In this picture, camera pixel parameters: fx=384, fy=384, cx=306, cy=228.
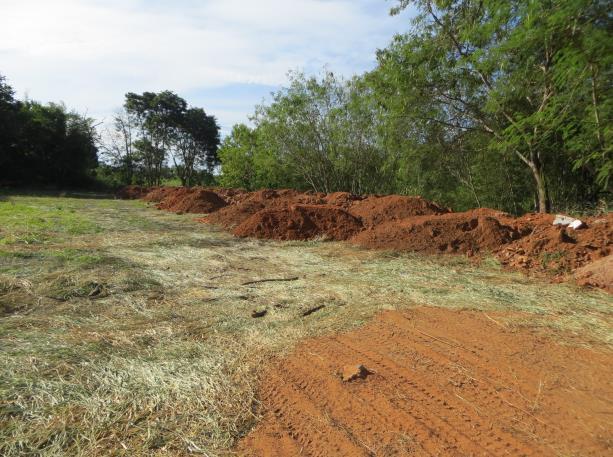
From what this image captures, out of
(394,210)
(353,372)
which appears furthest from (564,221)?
(353,372)

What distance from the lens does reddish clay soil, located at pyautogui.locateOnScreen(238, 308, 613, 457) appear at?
1.92m

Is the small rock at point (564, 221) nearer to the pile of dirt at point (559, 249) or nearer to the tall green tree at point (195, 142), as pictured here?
the pile of dirt at point (559, 249)

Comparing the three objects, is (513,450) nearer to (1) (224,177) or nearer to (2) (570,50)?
(2) (570,50)

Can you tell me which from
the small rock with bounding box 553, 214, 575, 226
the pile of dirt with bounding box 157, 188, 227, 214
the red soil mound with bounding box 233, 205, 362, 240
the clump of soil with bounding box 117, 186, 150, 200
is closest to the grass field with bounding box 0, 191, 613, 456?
the red soil mound with bounding box 233, 205, 362, 240

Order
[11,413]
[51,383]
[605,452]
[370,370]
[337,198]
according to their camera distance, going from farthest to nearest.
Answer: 1. [337,198]
2. [370,370]
3. [51,383]
4. [11,413]
5. [605,452]

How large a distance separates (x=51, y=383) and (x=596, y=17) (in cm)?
946

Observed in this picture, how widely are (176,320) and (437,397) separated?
2376 millimetres

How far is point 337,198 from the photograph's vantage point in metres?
12.9

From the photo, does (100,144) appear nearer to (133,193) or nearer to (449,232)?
(133,193)

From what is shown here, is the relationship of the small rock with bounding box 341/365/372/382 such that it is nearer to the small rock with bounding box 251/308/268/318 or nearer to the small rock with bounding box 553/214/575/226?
the small rock with bounding box 251/308/268/318

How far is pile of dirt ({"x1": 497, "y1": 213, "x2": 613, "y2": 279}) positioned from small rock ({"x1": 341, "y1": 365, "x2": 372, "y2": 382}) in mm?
3694

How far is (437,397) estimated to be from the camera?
2283 mm

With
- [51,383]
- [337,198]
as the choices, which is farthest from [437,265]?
[337,198]

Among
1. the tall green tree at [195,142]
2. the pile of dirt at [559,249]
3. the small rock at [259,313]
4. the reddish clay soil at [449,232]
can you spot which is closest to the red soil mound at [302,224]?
the reddish clay soil at [449,232]
